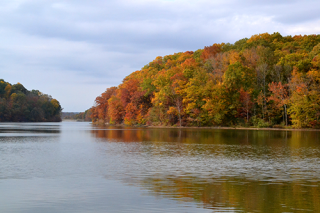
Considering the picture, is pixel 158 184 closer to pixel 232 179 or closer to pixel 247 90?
pixel 232 179

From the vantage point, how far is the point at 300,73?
6278 cm

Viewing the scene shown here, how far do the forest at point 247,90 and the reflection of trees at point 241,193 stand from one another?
5005cm

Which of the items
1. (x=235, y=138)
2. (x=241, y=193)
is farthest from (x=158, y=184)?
(x=235, y=138)

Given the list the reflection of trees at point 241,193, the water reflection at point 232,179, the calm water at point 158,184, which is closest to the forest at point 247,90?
the water reflection at point 232,179

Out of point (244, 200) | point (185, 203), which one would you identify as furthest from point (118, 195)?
point (244, 200)

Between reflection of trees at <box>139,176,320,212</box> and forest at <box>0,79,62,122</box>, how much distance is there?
145 m

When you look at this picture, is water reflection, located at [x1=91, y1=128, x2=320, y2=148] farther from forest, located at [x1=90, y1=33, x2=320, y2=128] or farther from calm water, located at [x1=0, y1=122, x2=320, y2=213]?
forest, located at [x1=90, y1=33, x2=320, y2=128]

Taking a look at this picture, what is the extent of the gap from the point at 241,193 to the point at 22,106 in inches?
6043

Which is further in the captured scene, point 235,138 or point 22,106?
point 22,106

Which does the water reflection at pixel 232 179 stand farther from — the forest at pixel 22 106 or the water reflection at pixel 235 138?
the forest at pixel 22 106

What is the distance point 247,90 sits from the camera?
228 ft

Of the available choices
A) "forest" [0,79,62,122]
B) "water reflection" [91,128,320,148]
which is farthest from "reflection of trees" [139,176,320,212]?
"forest" [0,79,62,122]

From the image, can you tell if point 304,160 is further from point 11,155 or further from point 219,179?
point 11,155

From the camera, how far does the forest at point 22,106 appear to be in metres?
146
